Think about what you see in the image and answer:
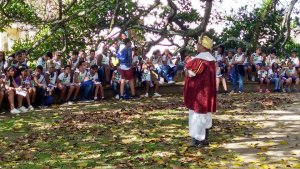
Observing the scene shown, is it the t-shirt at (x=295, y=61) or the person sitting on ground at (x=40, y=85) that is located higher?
the t-shirt at (x=295, y=61)

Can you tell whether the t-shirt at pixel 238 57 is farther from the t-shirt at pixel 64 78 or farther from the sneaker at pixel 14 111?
the sneaker at pixel 14 111

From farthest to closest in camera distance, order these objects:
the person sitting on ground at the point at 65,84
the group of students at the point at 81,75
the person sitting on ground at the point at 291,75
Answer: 1. the person sitting on ground at the point at 291,75
2. the person sitting on ground at the point at 65,84
3. the group of students at the point at 81,75

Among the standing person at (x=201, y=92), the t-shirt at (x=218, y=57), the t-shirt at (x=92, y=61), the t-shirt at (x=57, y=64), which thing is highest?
the t-shirt at (x=218, y=57)

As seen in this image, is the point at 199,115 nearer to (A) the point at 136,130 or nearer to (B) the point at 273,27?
(A) the point at 136,130

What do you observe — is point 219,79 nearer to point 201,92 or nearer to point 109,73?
point 109,73

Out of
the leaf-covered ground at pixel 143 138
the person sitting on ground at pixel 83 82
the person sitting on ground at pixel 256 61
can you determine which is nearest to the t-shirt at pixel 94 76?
the person sitting on ground at pixel 83 82

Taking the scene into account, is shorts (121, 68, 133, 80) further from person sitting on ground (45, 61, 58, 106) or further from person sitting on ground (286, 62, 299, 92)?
person sitting on ground (286, 62, 299, 92)

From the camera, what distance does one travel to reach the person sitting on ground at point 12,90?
11.4 m

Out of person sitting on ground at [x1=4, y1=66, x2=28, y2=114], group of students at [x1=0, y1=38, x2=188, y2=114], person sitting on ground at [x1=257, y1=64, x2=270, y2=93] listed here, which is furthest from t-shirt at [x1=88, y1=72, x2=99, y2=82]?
person sitting on ground at [x1=257, y1=64, x2=270, y2=93]

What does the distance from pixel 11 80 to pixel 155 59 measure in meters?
5.78

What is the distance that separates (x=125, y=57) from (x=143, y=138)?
6008 mm

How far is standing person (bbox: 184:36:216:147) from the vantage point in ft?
25.8

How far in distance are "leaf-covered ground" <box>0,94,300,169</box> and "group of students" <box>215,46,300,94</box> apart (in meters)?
3.64

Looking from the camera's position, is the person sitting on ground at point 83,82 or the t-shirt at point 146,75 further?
the t-shirt at point 146,75
